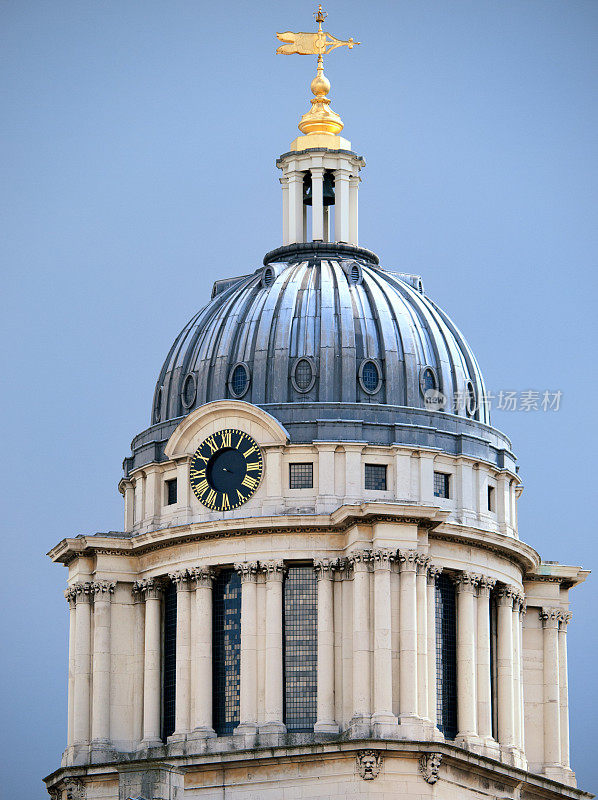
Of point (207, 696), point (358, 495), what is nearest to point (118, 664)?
point (207, 696)

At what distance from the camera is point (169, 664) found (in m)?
109

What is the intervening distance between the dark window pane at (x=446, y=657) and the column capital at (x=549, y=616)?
7.35 meters

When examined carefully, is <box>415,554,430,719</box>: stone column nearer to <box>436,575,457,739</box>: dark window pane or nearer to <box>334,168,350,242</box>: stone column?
<box>436,575,457,739</box>: dark window pane

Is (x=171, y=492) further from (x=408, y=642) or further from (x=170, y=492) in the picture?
(x=408, y=642)

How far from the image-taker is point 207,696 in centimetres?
10581

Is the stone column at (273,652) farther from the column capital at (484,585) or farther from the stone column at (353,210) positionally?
the stone column at (353,210)

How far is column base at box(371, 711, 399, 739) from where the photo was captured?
100000mm

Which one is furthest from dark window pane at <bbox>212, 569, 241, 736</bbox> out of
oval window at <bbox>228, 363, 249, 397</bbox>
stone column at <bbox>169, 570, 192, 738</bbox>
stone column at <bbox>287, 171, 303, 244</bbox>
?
stone column at <bbox>287, 171, 303, 244</bbox>

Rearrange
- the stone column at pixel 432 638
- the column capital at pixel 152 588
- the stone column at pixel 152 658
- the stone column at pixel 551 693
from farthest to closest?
the stone column at pixel 551 693
the column capital at pixel 152 588
the stone column at pixel 152 658
the stone column at pixel 432 638

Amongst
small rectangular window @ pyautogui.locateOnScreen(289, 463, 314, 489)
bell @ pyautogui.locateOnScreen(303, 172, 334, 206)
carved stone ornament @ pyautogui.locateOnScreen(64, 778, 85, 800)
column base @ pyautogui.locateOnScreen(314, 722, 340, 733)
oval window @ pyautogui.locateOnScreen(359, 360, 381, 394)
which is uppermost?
bell @ pyautogui.locateOnScreen(303, 172, 334, 206)

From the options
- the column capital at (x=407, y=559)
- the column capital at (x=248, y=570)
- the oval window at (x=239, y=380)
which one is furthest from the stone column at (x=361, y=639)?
the oval window at (x=239, y=380)

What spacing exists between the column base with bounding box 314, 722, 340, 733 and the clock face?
382 inches

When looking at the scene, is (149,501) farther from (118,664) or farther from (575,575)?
(575,575)

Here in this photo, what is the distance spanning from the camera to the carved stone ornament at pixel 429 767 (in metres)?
99.2
